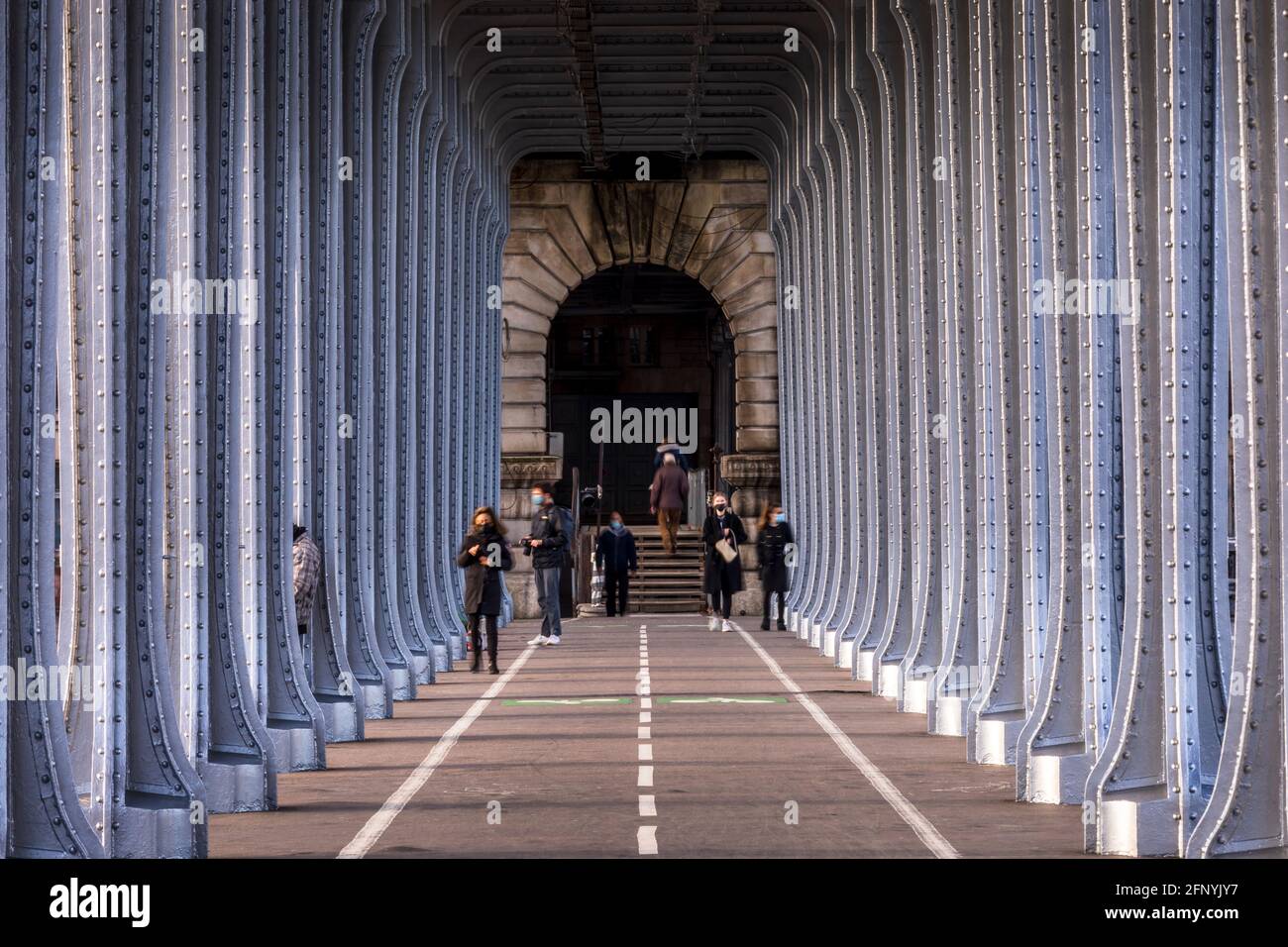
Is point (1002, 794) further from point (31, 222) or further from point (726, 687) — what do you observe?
point (726, 687)

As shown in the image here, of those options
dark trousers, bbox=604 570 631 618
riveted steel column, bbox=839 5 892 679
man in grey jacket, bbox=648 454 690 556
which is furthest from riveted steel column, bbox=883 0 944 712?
man in grey jacket, bbox=648 454 690 556

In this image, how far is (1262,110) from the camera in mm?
11625

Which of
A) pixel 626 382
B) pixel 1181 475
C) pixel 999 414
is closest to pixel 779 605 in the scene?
pixel 999 414

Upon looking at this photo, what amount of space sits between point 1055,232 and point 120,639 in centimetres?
825

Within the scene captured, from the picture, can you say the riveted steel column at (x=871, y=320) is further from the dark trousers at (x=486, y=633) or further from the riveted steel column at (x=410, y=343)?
the riveted steel column at (x=410, y=343)

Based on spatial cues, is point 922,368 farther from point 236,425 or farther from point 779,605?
point 779,605

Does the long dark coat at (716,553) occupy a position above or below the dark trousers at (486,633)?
above

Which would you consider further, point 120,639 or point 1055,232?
point 1055,232

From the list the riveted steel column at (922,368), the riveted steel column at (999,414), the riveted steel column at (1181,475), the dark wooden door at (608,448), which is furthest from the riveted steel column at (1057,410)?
the dark wooden door at (608,448)

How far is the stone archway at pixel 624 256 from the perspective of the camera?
49406mm

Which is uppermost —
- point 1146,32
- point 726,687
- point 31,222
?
point 1146,32

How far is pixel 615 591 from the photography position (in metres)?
49.5

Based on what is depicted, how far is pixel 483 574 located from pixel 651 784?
11.8 meters
